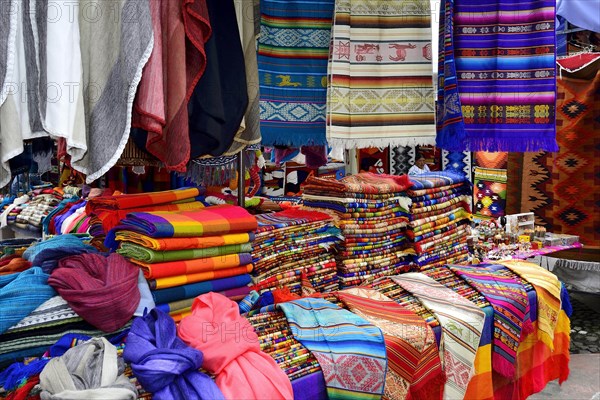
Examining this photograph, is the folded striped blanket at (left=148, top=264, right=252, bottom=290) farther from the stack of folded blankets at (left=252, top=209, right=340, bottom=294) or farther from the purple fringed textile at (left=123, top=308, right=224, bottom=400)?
the purple fringed textile at (left=123, top=308, right=224, bottom=400)

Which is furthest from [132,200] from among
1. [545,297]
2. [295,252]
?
[545,297]

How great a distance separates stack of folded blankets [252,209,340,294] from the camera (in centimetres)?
228

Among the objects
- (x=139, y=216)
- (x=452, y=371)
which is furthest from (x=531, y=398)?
(x=139, y=216)

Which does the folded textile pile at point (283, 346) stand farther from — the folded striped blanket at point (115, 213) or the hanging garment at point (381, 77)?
the hanging garment at point (381, 77)

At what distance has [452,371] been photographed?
7.29 ft

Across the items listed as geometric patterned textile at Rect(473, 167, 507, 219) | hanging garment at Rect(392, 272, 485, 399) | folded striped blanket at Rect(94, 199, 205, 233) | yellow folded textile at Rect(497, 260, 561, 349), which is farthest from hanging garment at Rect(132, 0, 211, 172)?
geometric patterned textile at Rect(473, 167, 507, 219)

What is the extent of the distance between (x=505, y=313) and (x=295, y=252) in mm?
1073

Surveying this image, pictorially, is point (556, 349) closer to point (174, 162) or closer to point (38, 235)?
point (174, 162)

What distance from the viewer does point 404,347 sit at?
6.53ft

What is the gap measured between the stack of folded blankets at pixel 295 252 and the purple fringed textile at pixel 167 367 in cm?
68

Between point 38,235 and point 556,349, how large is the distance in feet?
13.5

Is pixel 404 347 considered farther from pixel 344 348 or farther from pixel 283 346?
pixel 283 346

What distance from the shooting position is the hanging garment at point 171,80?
1.57 meters

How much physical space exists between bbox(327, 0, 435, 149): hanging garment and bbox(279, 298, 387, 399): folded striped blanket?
2.52ft
